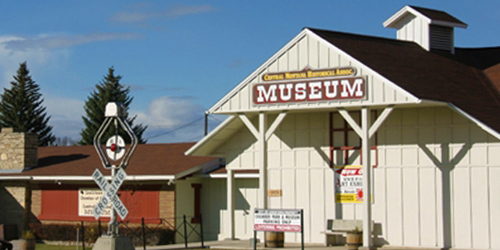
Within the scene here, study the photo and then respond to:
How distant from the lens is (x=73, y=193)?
34.1 metres

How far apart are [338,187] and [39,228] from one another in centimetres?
1369

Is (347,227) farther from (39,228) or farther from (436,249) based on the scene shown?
(39,228)

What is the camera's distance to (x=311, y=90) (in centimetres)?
2531

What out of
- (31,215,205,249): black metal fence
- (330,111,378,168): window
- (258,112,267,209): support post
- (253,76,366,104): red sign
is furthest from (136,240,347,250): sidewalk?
(253,76,366,104): red sign

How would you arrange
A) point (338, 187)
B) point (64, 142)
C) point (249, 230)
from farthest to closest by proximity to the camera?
point (64, 142)
point (249, 230)
point (338, 187)

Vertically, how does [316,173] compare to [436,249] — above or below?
above

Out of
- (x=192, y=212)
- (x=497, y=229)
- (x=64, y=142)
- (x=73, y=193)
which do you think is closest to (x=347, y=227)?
(x=497, y=229)

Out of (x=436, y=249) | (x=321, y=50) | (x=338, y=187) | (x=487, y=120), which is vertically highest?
(x=321, y=50)

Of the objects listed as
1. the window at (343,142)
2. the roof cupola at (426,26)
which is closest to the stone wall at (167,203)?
the window at (343,142)

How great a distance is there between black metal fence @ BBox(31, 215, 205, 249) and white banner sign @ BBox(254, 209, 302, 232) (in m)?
6.21

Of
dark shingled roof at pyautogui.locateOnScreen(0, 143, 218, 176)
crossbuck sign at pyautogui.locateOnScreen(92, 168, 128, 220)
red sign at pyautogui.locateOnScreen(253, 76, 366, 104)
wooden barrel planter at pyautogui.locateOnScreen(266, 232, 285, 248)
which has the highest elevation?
red sign at pyautogui.locateOnScreen(253, 76, 366, 104)

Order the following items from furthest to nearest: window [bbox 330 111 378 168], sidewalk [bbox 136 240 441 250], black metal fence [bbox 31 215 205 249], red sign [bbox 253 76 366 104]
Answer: black metal fence [bbox 31 215 205 249] < window [bbox 330 111 378 168] < sidewalk [bbox 136 240 441 250] < red sign [bbox 253 76 366 104]

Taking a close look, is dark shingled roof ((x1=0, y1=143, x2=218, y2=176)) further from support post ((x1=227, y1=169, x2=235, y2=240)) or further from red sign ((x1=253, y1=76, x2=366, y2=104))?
red sign ((x1=253, y1=76, x2=366, y2=104))

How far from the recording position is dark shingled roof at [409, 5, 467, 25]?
29281 millimetres
